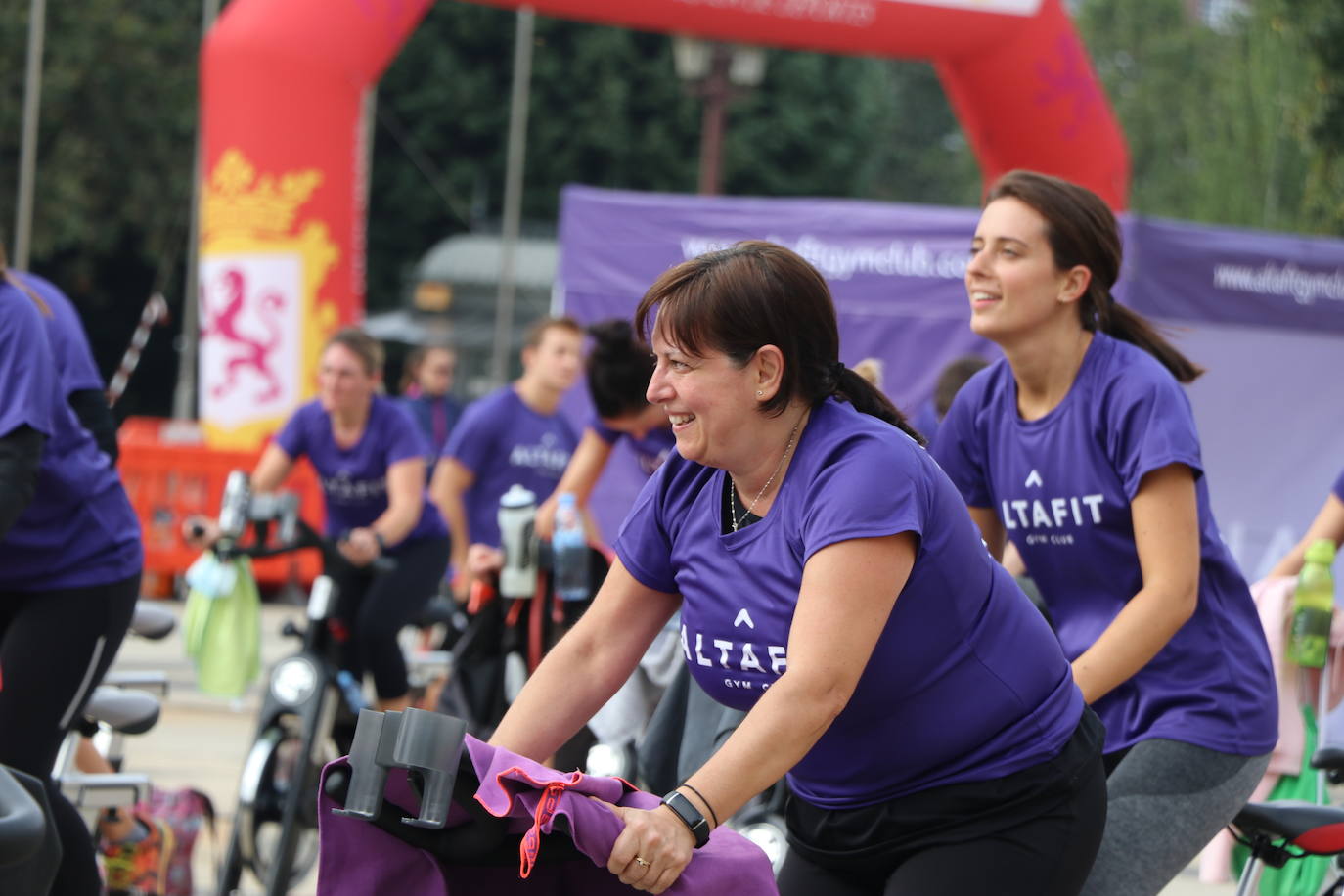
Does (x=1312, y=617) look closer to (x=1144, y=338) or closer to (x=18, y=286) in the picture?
(x=1144, y=338)

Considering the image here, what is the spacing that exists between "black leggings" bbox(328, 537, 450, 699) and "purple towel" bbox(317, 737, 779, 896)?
4061 mm

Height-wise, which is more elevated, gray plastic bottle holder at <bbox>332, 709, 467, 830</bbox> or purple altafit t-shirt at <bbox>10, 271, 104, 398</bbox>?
purple altafit t-shirt at <bbox>10, 271, 104, 398</bbox>

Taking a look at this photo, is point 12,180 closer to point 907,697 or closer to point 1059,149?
point 1059,149

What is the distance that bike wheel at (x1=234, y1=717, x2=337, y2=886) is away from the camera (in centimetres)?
557

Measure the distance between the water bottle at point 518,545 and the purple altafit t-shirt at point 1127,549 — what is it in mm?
2152

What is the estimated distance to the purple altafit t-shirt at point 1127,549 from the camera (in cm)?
316

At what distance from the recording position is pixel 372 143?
1288 inches

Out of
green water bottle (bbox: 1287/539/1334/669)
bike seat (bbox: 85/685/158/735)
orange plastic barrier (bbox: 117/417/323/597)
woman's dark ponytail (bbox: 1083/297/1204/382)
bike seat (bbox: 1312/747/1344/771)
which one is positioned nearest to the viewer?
woman's dark ponytail (bbox: 1083/297/1204/382)

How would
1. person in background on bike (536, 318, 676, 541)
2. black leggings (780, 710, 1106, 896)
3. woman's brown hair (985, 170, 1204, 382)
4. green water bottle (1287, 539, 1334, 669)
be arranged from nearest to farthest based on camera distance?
black leggings (780, 710, 1106, 896), woman's brown hair (985, 170, 1204, 382), green water bottle (1287, 539, 1334, 669), person in background on bike (536, 318, 676, 541)

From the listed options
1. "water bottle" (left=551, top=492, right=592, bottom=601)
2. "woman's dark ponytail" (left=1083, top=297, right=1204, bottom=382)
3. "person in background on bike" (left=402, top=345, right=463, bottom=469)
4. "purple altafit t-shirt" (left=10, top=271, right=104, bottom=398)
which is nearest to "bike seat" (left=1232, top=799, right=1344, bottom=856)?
"woman's dark ponytail" (left=1083, top=297, right=1204, bottom=382)

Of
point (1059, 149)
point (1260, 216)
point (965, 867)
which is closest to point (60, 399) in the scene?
point (965, 867)

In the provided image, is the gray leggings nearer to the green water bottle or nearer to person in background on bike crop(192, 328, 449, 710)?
the green water bottle

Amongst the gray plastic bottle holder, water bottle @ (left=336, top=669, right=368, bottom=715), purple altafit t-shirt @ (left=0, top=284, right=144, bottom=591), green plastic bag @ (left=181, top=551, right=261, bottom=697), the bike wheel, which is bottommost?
the bike wheel

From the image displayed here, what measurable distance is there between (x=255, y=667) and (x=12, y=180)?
24.1m
